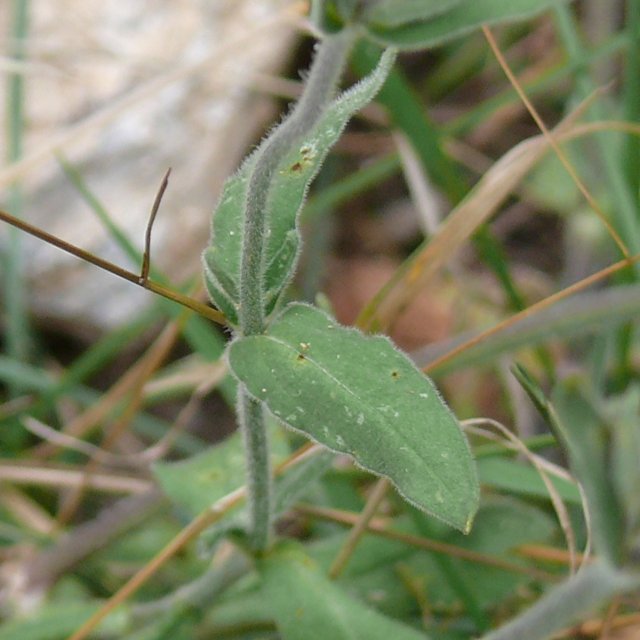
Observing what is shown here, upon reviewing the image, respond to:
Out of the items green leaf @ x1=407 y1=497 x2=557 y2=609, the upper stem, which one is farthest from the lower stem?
green leaf @ x1=407 y1=497 x2=557 y2=609

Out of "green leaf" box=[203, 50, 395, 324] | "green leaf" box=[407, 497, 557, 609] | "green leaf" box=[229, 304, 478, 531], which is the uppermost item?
"green leaf" box=[203, 50, 395, 324]

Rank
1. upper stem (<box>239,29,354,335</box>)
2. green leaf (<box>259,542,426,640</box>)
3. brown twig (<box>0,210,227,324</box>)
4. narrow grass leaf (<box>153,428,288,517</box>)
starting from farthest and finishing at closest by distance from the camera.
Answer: narrow grass leaf (<box>153,428,288,517</box>), green leaf (<box>259,542,426,640</box>), brown twig (<box>0,210,227,324</box>), upper stem (<box>239,29,354,335</box>)

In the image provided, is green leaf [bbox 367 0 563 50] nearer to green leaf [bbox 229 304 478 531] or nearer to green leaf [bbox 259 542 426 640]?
green leaf [bbox 229 304 478 531]

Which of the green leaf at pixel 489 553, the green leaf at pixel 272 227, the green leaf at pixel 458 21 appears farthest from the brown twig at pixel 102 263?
the green leaf at pixel 489 553

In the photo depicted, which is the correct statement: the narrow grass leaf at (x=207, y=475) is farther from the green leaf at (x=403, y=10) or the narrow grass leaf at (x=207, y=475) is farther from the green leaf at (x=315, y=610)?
the green leaf at (x=403, y=10)

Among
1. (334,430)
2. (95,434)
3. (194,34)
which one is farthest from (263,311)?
(194,34)

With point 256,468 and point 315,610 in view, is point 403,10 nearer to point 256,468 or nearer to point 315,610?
point 256,468
